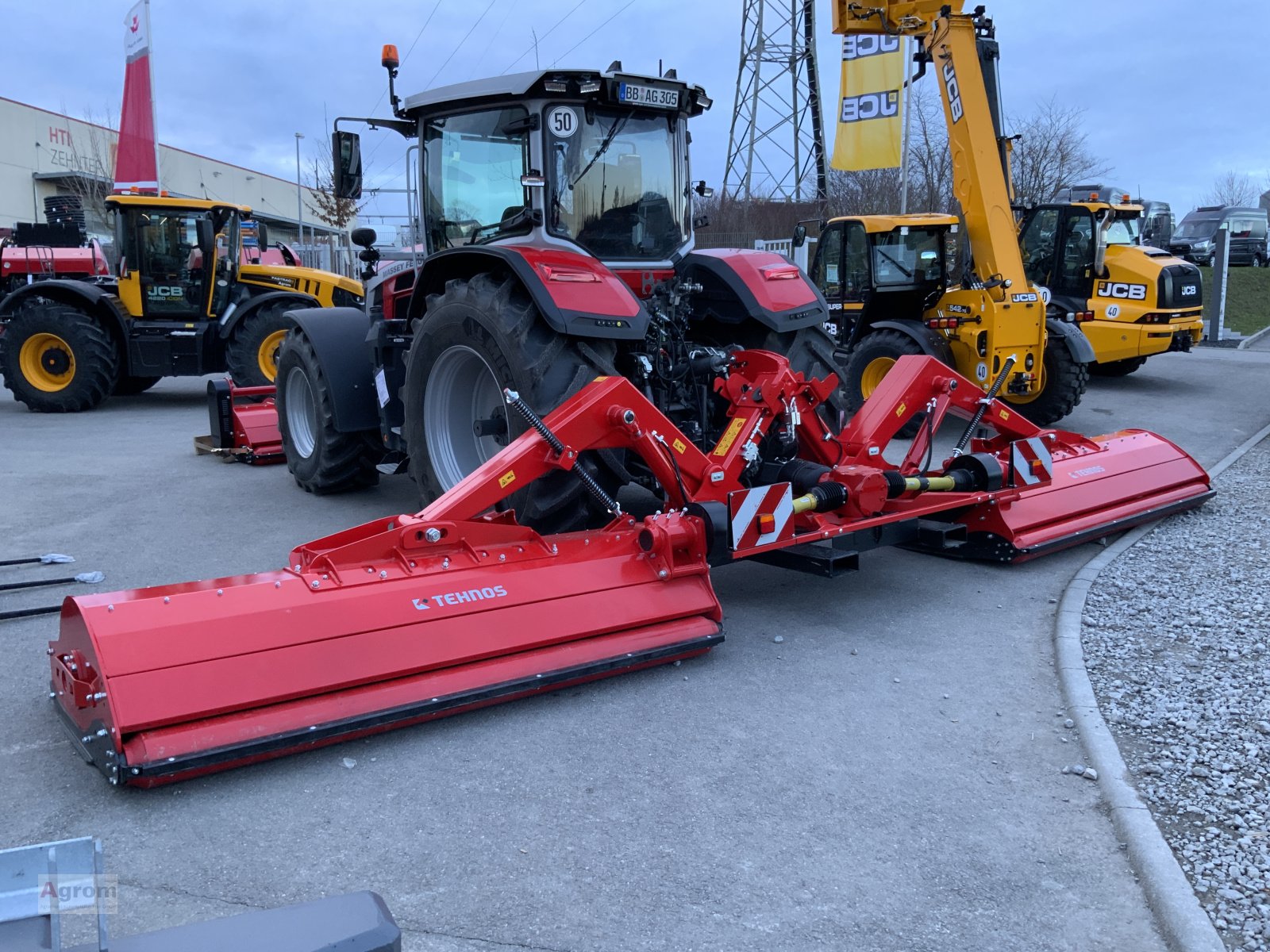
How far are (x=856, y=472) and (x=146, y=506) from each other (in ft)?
15.6

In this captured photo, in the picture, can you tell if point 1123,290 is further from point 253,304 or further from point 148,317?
point 148,317

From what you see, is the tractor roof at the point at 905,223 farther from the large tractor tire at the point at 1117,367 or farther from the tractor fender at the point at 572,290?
the tractor fender at the point at 572,290

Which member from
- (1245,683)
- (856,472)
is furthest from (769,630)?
(1245,683)

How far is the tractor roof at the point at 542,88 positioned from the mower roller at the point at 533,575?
1479 millimetres

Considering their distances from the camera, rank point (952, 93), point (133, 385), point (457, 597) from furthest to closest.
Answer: point (133, 385)
point (952, 93)
point (457, 597)

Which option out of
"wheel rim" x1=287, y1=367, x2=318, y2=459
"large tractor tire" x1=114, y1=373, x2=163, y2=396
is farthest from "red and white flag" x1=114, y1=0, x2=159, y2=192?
"wheel rim" x1=287, y1=367, x2=318, y2=459

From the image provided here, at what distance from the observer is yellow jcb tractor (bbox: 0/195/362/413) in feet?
37.5

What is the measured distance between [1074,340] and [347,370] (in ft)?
21.6

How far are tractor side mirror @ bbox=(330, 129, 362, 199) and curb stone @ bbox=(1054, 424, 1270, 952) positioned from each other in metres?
4.33

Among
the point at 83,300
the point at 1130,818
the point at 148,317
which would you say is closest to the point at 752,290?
the point at 1130,818

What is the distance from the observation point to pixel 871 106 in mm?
15594

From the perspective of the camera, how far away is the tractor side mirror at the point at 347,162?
571 cm

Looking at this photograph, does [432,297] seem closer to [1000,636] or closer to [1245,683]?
[1000,636]

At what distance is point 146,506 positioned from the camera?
6.81m
